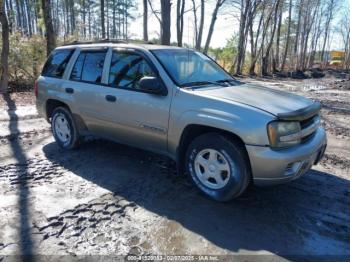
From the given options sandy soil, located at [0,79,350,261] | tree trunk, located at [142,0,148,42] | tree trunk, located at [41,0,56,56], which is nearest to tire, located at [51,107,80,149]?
sandy soil, located at [0,79,350,261]

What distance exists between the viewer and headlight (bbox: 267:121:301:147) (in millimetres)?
3508

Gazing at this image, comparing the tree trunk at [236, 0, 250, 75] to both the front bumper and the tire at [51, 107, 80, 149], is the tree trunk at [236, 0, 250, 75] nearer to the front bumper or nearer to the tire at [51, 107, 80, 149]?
the tire at [51, 107, 80, 149]

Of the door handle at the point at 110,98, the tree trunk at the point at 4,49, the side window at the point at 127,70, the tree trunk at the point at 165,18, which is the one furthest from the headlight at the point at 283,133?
the tree trunk at the point at 4,49

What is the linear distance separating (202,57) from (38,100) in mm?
3124

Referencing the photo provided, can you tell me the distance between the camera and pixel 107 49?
16.6 ft

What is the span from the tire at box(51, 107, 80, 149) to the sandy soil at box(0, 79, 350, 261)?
Answer: 0.98 ft

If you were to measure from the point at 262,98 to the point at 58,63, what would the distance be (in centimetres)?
365

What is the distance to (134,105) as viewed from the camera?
4.52 m

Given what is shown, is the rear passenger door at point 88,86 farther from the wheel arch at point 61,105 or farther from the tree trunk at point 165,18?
the tree trunk at point 165,18

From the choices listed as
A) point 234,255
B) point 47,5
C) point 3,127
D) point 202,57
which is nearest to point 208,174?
point 234,255

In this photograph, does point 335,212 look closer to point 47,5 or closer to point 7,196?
point 7,196

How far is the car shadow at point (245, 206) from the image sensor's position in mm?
3258

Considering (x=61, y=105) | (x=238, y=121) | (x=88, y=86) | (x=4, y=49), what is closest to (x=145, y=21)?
(x=4, y=49)

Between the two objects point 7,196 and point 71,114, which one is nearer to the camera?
point 7,196
